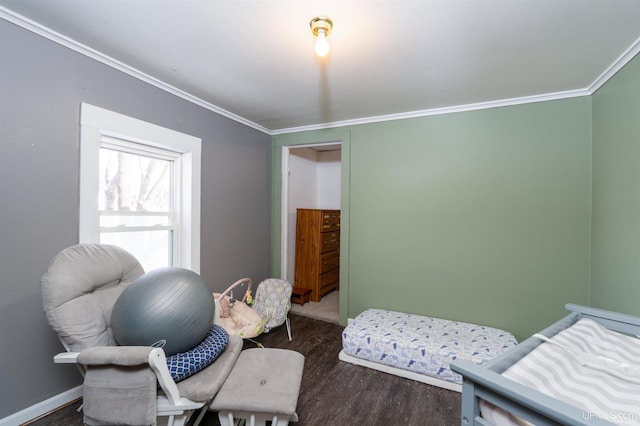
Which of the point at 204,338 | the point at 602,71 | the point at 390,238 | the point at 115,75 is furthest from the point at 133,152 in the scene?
the point at 602,71

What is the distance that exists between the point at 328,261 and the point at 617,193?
10.3 feet

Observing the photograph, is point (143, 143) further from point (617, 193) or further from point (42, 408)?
point (617, 193)

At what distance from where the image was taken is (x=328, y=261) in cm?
417

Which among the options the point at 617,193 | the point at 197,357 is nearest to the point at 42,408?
the point at 197,357

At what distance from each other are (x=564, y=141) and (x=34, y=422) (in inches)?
169

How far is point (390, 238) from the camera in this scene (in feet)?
9.68

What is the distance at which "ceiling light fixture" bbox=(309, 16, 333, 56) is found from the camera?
4.75 ft

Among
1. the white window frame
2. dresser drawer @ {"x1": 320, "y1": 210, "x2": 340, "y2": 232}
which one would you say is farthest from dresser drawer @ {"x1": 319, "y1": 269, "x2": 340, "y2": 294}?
the white window frame

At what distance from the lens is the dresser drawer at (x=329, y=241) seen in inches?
157

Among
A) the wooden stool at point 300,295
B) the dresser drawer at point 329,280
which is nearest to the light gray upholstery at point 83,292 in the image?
the wooden stool at point 300,295

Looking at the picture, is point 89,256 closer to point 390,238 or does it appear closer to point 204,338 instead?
point 204,338

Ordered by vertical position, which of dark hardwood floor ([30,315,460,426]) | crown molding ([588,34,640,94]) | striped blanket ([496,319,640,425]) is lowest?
dark hardwood floor ([30,315,460,426])

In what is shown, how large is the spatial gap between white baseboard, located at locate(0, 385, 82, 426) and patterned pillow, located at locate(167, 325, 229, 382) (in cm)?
109

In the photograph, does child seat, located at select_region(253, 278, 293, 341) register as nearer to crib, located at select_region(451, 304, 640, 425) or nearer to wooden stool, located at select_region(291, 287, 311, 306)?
wooden stool, located at select_region(291, 287, 311, 306)
